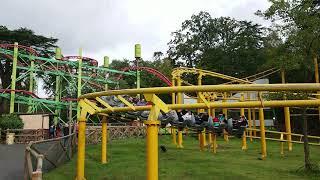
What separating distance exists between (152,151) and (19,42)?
1715 inches

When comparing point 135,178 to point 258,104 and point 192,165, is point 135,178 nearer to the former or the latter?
point 192,165

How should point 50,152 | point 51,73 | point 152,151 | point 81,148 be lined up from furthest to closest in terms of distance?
point 51,73, point 50,152, point 81,148, point 152,151

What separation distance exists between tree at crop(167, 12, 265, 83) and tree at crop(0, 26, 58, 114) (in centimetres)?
1559

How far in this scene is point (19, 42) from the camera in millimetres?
46156

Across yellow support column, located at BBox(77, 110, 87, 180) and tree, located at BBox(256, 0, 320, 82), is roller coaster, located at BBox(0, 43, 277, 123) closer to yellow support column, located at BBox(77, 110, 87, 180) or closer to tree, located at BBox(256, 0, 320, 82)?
tree, located at BBox(256, 0, 320, 82)

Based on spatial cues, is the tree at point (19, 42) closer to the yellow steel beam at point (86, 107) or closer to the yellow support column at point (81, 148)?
the yellow steel beam at point (86, 107)

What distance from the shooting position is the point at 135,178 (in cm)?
971

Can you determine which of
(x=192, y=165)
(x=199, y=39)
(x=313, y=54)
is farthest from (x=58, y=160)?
(x=199, y=39)

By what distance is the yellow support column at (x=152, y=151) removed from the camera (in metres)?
5.92

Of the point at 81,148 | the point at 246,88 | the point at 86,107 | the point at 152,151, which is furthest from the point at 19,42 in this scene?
the point at 246,88

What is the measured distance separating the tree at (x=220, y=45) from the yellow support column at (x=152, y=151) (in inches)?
1529

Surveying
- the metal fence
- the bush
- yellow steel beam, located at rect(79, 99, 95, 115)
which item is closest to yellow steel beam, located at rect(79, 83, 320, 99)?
the metal fence

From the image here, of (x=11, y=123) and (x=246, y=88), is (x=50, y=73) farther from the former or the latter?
(x=246, y=88)

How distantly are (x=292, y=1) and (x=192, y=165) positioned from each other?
7.74 metres
